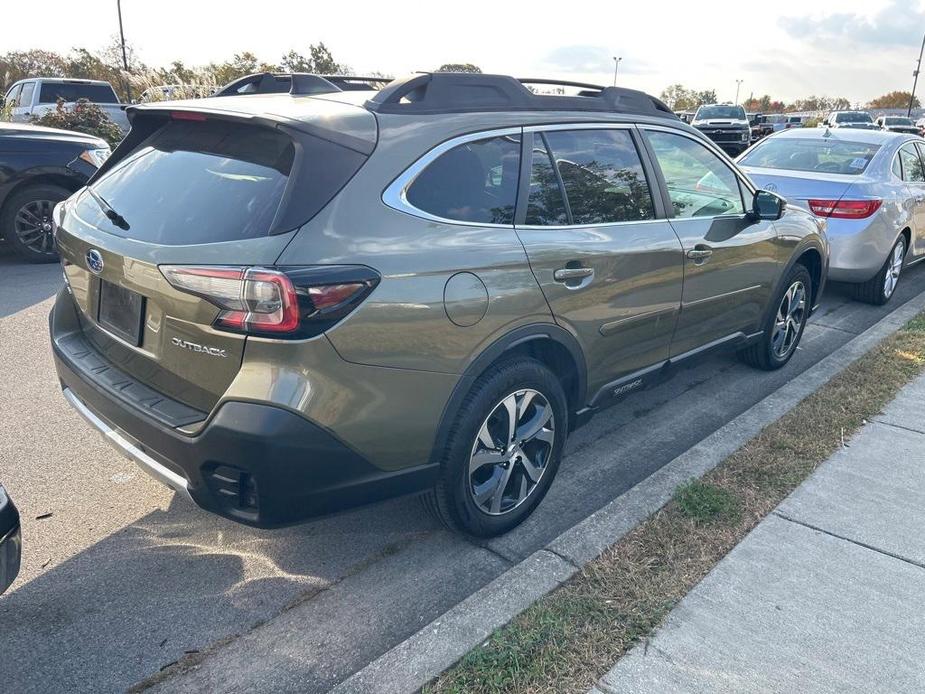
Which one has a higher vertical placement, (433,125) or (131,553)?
(433,125)

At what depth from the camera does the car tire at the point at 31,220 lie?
24.0 feet

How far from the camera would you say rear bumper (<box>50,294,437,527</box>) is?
7.39ft

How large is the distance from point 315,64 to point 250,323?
37595 millimetres

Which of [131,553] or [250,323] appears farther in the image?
[131,553]

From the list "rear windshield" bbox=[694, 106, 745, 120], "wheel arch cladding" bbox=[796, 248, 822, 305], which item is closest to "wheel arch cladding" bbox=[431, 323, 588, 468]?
"wheel arch cladding" bbox=[796, 248, 822, 305]

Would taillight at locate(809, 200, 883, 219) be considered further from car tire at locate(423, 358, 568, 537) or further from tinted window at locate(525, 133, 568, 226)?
car tire at locate(423, 358, 568, 537)

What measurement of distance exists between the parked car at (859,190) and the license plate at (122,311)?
19.0 ft

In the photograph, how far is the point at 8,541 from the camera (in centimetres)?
217

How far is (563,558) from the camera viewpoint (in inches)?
113

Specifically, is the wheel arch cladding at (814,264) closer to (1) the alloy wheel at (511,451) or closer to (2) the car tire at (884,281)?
(2) the car tire at (884,281)

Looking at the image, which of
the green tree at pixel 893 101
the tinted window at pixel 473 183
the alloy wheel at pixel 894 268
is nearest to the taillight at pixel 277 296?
the tinted window at pixel 473 183

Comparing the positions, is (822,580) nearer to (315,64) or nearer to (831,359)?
(831,359)

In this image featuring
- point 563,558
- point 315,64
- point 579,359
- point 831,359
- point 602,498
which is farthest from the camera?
point 315,64

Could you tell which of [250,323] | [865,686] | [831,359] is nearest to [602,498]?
[865,686]
